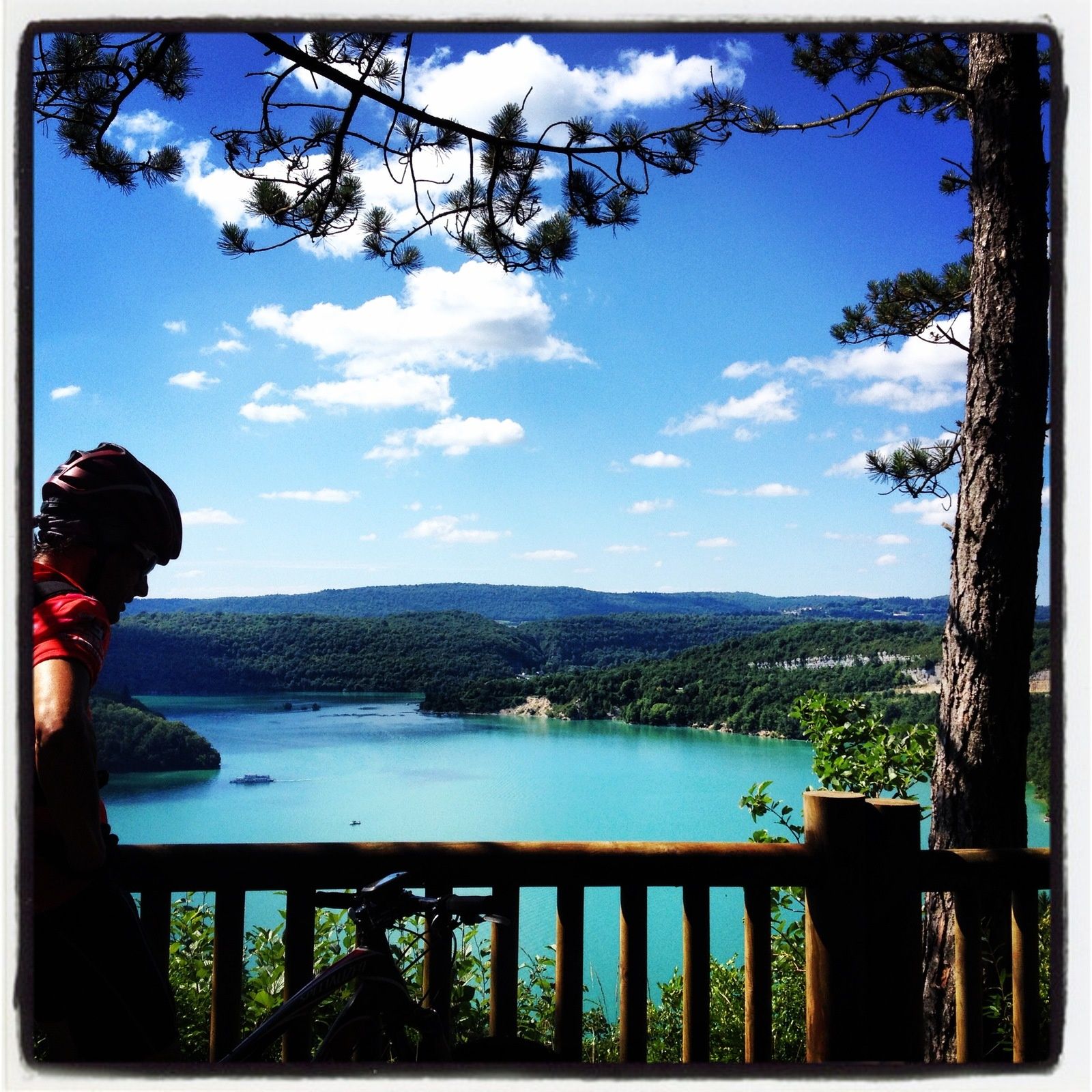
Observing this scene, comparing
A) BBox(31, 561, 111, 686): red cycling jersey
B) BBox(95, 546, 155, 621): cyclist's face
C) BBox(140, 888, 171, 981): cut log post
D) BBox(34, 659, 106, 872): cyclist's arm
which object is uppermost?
BBox(95, 546, 155, 621): cyclist's face

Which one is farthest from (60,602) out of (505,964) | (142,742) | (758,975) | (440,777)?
(440,777)

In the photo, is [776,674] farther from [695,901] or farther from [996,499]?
[695,901]

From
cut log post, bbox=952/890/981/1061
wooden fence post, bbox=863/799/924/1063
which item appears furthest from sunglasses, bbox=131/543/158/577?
cut log post, bbox=952/890/981/1061

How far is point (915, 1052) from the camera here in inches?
61.0

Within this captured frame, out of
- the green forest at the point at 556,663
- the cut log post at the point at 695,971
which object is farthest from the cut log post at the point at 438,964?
the green forest at the point at 556,663

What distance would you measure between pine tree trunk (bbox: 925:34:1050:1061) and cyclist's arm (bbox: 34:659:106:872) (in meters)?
1.95

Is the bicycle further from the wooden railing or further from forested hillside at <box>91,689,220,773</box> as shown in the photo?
forested hillside at <box>91,689,220,773</box>

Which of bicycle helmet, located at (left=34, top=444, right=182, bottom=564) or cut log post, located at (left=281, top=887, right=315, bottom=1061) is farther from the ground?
bicycle helmet, located at (left=34, top=444, right=182, bottom=564)

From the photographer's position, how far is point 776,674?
923cm

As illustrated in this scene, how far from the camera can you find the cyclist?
1090 mm

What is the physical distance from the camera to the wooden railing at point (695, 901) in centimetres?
147

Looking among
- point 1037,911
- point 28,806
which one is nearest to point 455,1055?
point 28,806

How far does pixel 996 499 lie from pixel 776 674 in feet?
23.8

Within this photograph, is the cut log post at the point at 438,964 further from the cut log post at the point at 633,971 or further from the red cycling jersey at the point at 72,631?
the red cycling jersey at the point at 72,631
